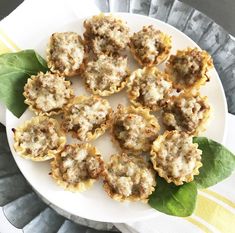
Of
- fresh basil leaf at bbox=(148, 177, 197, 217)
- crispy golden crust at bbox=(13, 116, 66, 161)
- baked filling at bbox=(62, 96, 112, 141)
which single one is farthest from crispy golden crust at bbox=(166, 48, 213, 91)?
crispy golden crust at bbox=(13, 116, 66, 161)

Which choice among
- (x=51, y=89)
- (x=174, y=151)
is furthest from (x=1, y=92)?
(x=174, y=151)

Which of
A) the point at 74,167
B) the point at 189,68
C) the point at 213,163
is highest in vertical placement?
the point at 189,68

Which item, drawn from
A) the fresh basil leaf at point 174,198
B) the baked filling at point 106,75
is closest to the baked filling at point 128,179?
the fresh basil leaf at point 174,198

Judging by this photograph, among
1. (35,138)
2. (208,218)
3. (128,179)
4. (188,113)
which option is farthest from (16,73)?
(208,218)

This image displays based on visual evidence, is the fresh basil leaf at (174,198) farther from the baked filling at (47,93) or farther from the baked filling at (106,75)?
the baked filling at (47,93)

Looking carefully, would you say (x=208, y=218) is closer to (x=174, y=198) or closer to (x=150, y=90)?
(x=174, y=198)

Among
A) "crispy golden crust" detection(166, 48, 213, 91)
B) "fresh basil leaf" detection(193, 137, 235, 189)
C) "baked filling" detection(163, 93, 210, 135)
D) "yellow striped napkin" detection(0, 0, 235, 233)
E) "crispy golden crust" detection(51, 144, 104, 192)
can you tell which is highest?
"crispy golden crust" detection(166, 48, 213, 91)

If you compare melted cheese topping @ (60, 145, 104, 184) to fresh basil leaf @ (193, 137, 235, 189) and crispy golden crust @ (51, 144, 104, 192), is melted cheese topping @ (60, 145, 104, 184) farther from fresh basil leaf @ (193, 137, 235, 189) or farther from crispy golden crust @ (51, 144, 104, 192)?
fresh basil leaf @ (193, 137, 235, 189)

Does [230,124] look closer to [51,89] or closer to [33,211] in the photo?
[51,89]
